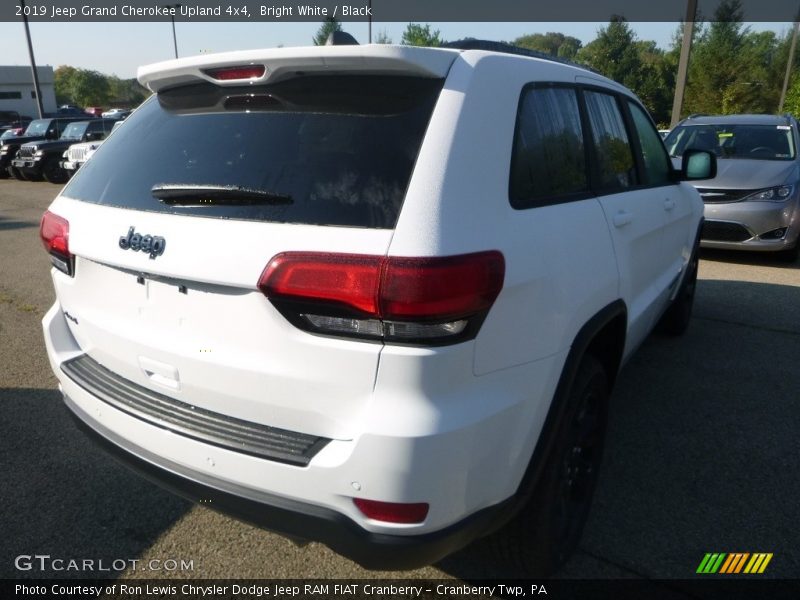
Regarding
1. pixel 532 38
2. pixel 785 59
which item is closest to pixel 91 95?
pixel 532 38

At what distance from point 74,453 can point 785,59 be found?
57479 mm

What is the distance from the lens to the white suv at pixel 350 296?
5.35ft

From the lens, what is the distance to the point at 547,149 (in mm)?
2197

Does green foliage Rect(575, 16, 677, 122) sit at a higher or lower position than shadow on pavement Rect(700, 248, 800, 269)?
higher

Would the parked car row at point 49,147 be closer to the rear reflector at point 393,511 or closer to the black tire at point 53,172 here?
the black tire at point 53,172

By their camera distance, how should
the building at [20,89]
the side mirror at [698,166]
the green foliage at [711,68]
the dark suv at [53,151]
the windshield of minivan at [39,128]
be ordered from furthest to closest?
the building at [20,89], the green foliage at [711,68], the windshield of minivan at [39,128], the dark suv at [53,151], the side mirror at [698,166]

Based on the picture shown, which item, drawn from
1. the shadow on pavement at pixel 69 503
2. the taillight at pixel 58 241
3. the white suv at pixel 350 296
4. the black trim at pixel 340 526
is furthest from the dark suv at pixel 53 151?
the black trim at pixel 340 526

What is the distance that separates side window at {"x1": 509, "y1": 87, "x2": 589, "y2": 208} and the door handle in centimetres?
21

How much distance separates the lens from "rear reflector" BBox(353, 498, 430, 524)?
1.66m

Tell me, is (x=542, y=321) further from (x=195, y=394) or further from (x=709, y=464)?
(x=709, y=464)

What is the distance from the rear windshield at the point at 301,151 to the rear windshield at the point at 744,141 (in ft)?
23.8

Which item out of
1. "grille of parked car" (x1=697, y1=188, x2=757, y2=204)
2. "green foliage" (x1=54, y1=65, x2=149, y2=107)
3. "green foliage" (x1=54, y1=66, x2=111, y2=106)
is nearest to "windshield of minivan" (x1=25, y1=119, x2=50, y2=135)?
"grille of parked car" (x1=697, y1=188, x2=757, y2=204)

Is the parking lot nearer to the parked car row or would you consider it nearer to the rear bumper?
the rear bumper

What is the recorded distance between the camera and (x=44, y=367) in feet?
14.1
